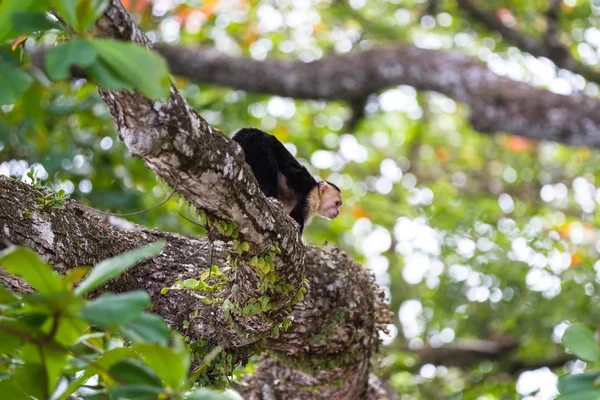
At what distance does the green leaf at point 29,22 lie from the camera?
3.44ft

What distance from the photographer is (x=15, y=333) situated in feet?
4.08

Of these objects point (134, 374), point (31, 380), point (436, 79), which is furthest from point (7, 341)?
point (436, 79)

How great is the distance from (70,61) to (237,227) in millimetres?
1048

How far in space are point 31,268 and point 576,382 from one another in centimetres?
98

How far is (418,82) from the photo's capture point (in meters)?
5.15

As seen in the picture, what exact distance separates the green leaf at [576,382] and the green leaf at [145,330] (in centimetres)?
→ 73

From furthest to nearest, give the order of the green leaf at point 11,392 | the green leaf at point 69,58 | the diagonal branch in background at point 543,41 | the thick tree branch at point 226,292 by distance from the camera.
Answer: the diagonal branch in background at point 543,41
the thick tree branch at point 226,292
the green leaf at point 11,392
the green leaf at point 69,58

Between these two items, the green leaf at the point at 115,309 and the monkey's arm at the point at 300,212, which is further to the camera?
the monkey's arm at the point at 300,212

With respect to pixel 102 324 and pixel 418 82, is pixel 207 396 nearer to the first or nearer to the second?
pixel 102 324

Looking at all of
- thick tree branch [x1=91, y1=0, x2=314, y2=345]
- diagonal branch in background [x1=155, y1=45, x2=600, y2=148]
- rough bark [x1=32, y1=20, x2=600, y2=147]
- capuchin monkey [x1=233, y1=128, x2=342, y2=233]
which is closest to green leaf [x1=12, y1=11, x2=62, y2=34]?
thick tree branch [x1=91, y1=0, x2=314, y2=345]

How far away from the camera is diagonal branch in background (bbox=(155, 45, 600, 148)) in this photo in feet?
15.3

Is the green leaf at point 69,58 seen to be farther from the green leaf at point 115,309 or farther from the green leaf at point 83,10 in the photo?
the green leaf at point 115,309

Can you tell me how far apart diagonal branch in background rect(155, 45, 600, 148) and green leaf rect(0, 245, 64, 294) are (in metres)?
4.03

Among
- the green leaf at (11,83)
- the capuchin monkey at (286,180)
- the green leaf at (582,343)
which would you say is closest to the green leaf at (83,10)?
the green leaf at (11,83)
